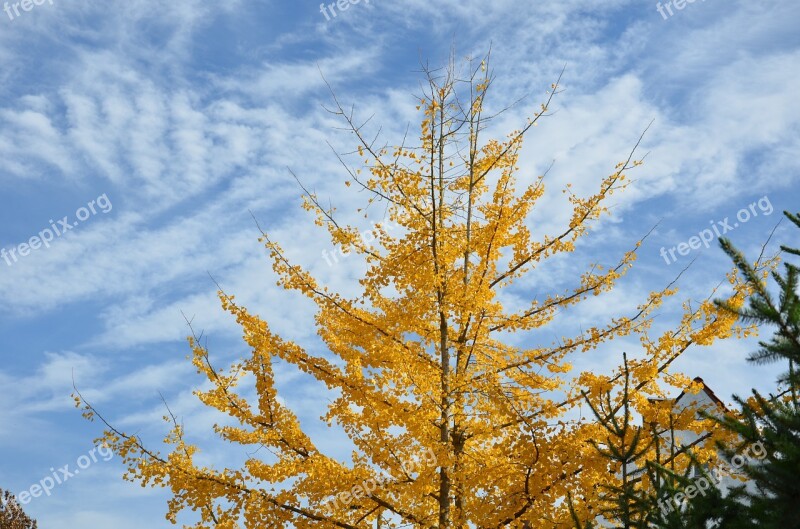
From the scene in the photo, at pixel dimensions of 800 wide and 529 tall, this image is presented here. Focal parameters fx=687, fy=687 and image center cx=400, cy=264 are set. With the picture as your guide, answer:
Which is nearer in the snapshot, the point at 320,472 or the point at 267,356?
the point at 320,472

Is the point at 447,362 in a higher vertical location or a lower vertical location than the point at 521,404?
higher

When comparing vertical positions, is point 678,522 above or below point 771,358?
below

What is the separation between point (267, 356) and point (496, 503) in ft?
9.89

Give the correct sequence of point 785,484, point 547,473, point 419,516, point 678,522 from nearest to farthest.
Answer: point 785,484 < point 678,522 < point 547,473 < point 419,516

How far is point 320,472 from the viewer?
23.5 ft

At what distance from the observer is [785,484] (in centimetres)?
342

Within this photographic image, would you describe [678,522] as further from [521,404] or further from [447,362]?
[447,362]

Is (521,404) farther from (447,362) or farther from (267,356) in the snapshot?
(267,356)

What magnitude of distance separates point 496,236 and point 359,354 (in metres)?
2.25

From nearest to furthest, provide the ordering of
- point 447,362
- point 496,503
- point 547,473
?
point 547,473 < point 496,503 < point 447,362

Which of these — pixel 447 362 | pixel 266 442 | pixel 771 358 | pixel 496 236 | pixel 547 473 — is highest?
pixel 496 236

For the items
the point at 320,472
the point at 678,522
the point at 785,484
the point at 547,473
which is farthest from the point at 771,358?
the point at 320,472

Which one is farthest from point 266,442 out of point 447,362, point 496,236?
point 496,236

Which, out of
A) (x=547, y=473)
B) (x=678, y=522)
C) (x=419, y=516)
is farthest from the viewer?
(x=419, y=516)
